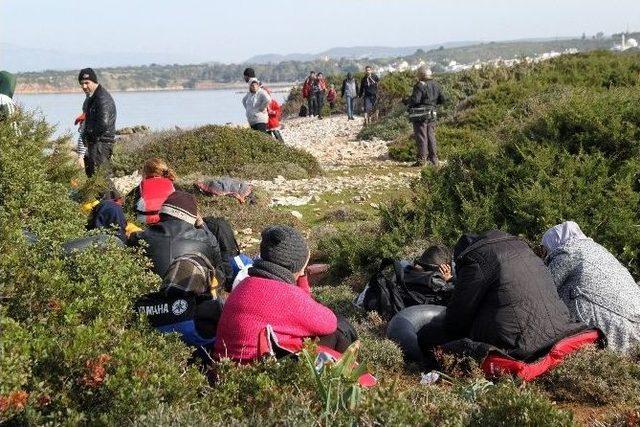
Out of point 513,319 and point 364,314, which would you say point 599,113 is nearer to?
point 364,314

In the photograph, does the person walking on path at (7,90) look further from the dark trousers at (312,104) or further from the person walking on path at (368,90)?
the dark trousers at (312,104)

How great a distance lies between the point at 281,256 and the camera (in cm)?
428

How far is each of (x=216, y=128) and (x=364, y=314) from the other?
10178 mm

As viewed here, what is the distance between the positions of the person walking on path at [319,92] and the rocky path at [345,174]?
7372 mm

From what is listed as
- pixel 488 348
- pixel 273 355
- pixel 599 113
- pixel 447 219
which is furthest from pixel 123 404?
pixel 599 113

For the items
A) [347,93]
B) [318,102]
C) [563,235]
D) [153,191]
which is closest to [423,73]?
[153,191]

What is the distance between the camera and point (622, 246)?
6852 mm

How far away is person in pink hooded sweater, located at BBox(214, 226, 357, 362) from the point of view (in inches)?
160

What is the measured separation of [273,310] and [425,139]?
1099 cm

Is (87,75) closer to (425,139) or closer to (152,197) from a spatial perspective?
(152,197)

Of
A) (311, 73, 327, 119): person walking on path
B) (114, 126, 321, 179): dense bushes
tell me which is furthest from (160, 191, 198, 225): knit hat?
(311, 73, 327, 119): person walking on path

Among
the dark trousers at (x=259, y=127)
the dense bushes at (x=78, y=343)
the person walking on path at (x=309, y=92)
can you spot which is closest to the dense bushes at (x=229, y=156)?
the dark trousers at (x=259, y=127)

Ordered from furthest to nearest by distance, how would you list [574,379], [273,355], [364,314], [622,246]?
[622,246] < [364,314] < [574,379] < [273,355]

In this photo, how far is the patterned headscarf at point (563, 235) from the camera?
5555 millimetres
